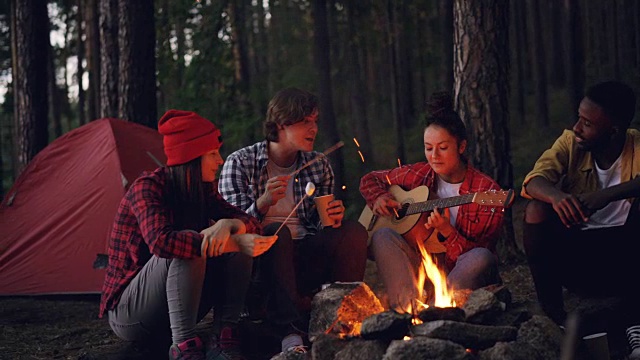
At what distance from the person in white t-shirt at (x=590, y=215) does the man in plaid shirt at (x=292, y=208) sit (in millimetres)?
1021

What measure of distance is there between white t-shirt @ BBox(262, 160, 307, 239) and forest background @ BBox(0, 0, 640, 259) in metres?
2.18

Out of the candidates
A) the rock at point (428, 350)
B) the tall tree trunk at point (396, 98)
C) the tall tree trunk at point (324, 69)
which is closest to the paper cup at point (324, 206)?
the rock at point (428, 350)

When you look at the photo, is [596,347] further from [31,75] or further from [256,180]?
[31,75]

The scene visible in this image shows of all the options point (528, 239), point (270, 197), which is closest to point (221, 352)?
point (270, 197)

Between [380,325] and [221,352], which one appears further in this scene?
[221,352]

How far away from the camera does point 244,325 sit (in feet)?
15.7

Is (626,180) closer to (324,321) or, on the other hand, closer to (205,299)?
(324,321)

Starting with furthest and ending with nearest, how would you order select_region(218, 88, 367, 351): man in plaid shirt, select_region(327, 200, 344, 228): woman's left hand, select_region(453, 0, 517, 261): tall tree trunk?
select_region(453, 0, 517, 261): tall tree trunk < select_region(327, 200, 344, 228): woman's left hand < select_region(218, 88, 367, 351): man in plaid shirt

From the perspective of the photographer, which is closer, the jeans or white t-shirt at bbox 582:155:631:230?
the jeans

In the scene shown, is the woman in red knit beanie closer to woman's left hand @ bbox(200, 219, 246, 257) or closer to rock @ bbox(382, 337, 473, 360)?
woman's left hand @ bbox(200, 219, 246, 257)

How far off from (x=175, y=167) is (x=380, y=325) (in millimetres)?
1433

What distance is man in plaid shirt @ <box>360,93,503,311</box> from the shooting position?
4281mm

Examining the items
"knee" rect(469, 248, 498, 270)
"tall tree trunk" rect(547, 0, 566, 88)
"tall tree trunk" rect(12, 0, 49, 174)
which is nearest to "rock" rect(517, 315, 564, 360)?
"knee" rect(469, 248, 498, 270)

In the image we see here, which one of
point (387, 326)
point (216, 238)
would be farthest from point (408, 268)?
point (216, 238)
